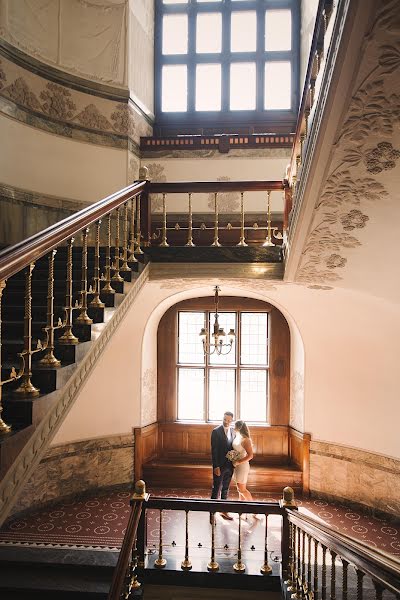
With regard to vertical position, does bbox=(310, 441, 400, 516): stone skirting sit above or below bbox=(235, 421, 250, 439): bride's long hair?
below

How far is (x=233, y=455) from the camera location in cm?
595

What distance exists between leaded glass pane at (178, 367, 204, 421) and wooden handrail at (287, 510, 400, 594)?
4.42 m

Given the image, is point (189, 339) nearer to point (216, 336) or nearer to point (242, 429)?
point (216, 336)

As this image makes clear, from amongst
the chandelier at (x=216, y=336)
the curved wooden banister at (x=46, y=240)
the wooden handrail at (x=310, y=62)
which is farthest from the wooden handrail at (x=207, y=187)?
the chandelier at (x=216, y=336)

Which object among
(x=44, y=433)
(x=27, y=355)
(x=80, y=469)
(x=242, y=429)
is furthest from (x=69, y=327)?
(x=80, y=469)

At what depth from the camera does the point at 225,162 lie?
7.62m

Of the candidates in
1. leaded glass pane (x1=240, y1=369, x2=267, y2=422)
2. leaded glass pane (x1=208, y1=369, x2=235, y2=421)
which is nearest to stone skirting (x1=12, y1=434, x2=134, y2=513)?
leaded glass pane (x1=208, y1=369, x2=235, y2=421)

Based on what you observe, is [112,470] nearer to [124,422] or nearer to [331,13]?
[124,422]

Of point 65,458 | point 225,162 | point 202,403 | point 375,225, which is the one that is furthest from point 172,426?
point 375,225

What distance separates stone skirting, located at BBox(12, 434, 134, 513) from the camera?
6.25 metres

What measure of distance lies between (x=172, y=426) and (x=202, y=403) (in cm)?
63

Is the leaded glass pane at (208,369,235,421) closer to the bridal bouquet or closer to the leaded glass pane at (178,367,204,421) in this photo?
the leaded glass pane at (178,367,204,421)

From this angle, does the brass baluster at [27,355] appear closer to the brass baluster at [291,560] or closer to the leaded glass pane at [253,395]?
the brass baluster at [291,560]

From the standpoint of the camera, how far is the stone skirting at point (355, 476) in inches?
243
